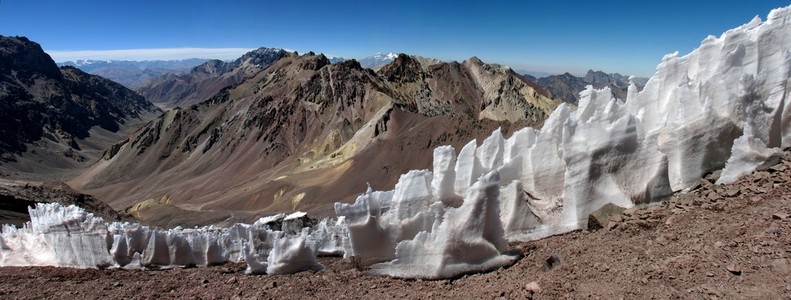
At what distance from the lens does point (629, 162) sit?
9.46m

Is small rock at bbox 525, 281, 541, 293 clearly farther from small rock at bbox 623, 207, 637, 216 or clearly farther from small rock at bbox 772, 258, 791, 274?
small rock at bbox 623, 207, 637, 216

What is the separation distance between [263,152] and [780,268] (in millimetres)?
86699

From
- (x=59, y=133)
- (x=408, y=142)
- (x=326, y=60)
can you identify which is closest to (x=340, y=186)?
(x=408, y=142)

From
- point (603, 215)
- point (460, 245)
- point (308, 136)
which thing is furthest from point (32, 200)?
point (308, 136)

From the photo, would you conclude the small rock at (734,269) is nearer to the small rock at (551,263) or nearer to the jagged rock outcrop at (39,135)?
the small rock at (551,263)

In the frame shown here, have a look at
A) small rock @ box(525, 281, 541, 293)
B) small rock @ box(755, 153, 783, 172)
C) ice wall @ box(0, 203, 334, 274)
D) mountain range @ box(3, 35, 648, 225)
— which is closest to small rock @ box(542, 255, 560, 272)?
small rock @ box(525, 281, 541, 293)

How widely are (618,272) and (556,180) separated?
4.60 metres

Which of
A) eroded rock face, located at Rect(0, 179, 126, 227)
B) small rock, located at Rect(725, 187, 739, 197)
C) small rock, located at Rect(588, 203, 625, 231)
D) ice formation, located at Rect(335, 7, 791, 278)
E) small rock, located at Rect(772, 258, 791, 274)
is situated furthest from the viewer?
eroded rock face, located at Rect(0, 179, 126, 227)

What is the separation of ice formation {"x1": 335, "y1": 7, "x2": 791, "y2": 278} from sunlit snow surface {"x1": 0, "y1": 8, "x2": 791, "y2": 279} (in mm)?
19

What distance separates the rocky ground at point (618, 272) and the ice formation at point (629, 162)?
0.52 meters

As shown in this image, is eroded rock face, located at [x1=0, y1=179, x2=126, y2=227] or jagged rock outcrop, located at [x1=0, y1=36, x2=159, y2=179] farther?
jagged rock outcrop, located at [x1=0, y1=36, x2=159, y2=179]

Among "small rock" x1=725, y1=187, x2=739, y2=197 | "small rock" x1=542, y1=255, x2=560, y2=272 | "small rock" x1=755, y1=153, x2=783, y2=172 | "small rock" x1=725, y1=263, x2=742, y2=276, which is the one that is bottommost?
"small rock" x1=542, y1=255, x2=560, y2=272

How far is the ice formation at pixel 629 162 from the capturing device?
8.21m

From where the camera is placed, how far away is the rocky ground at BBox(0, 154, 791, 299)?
19.1ft
